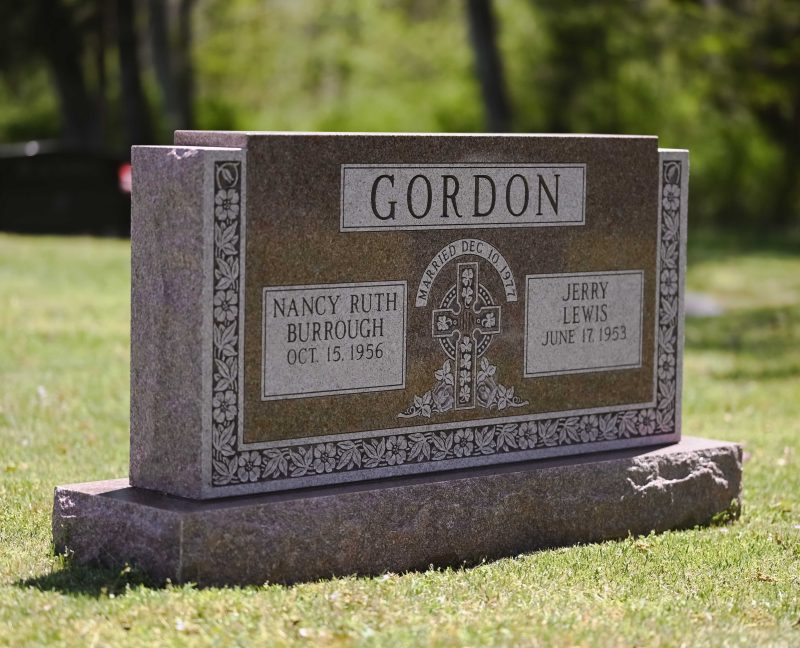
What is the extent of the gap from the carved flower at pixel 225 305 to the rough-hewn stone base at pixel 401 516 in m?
0.71

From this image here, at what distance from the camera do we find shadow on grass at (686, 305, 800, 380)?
12.3 m

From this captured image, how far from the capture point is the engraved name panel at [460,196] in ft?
20.1

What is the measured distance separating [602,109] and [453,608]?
24530 mm

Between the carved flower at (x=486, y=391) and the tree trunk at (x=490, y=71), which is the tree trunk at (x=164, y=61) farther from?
the carved flower at (x=486, y=391)

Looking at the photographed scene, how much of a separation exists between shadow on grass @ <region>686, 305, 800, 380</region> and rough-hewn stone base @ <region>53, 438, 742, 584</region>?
5.08m

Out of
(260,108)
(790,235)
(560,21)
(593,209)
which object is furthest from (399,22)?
(593,209)

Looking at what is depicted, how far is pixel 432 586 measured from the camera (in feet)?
19.1

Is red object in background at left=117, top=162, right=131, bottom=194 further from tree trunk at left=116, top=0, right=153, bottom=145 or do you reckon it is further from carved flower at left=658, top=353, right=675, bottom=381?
carved flower at left=658, top=353, right=675, bottom=381

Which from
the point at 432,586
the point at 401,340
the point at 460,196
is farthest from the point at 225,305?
the point at 432,586

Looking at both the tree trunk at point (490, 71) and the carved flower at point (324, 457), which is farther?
the tree trunk at point (490, 71)

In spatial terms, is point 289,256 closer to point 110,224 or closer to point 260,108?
point 110,224

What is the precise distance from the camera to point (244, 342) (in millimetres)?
5812

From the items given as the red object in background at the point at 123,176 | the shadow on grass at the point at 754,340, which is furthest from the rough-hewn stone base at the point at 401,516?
the red object in background at the point at 123,176

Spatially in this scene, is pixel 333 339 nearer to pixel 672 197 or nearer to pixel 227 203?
pixel 227 203
